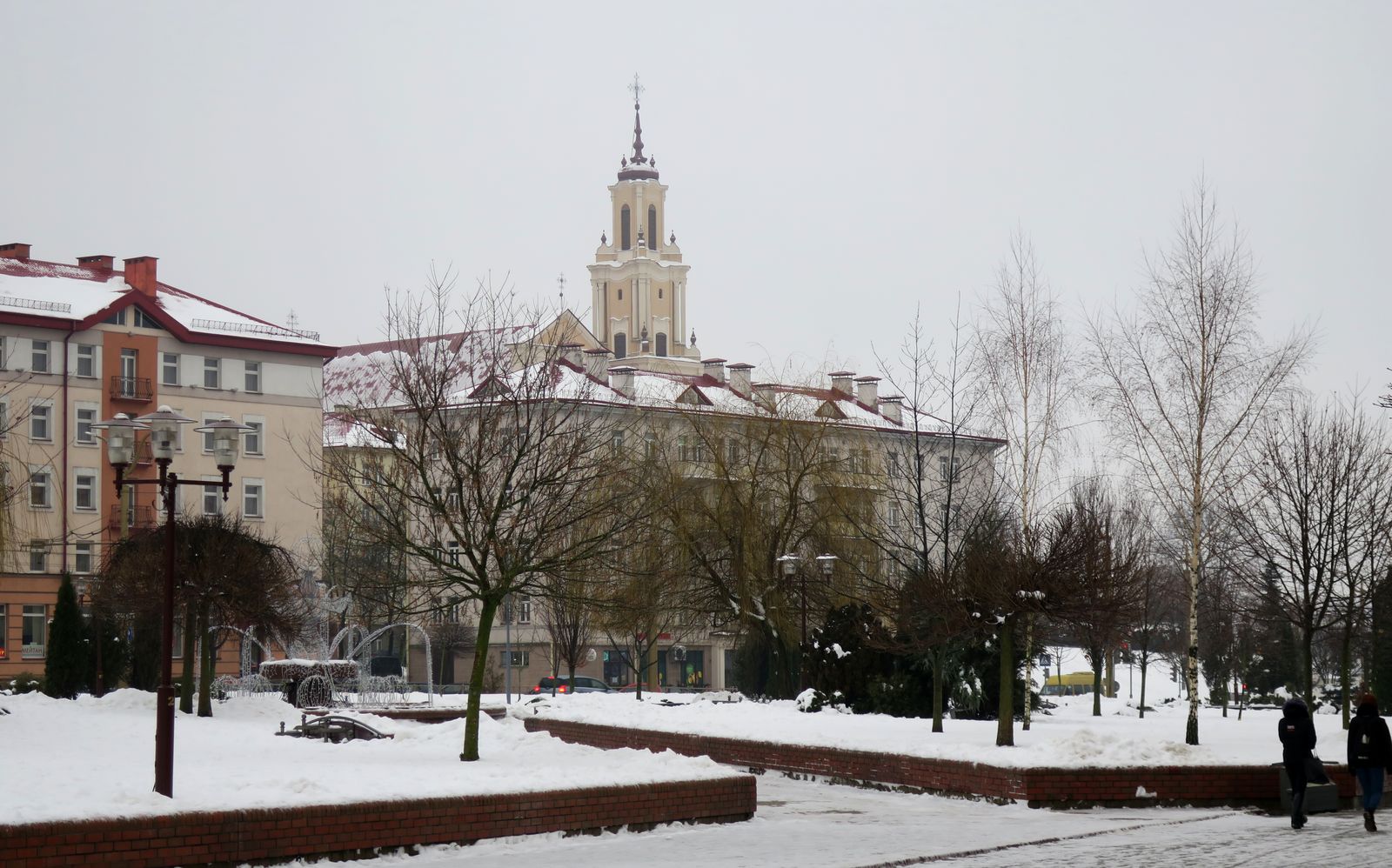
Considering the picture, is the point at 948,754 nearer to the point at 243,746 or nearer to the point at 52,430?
the point at 243,746

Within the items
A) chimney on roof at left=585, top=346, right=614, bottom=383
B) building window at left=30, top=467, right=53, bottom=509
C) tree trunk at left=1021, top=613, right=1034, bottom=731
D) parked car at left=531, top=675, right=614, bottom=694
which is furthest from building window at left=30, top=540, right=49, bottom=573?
tree trunk at left=1021, top=613, right=1034, bottom=731

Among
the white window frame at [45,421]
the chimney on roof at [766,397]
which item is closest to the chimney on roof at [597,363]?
the white window frame at [45,421]

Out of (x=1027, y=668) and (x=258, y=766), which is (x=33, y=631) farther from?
(x=258, y=766)

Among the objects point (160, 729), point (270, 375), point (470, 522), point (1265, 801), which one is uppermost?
point (270, 375)

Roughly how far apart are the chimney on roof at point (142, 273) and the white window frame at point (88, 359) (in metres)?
4.36

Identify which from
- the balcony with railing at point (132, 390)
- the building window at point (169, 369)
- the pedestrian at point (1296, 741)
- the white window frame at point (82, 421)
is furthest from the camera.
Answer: the building window at point (169, 369)

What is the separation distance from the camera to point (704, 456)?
4650 cm

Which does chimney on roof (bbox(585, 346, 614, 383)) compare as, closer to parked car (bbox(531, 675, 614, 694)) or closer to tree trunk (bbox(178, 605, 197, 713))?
parked car (bbox(531, 675, 614, 694))

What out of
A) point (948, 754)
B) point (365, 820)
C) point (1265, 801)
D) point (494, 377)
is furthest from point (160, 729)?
point (1265, 801)

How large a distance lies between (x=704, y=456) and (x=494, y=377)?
24213 mm

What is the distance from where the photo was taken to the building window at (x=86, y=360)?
206 ft

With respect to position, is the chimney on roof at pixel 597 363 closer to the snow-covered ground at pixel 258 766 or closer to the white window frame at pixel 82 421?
the white window frame at pixel 82 421

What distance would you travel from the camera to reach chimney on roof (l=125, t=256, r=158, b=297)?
66688 millimetres

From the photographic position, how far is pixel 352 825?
1489 centimetres
